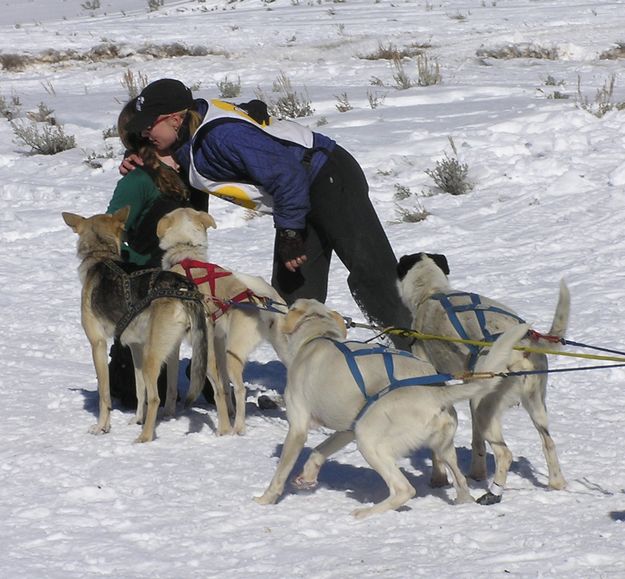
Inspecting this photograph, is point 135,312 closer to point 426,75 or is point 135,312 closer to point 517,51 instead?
point 426,75

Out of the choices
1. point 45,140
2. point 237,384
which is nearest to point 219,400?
point 237,384

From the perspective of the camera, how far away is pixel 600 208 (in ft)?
30.1

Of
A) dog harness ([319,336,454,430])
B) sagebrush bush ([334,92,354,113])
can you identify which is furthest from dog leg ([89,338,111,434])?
sagebrush bush ([334,92,354,113])

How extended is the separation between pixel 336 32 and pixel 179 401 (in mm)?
11728

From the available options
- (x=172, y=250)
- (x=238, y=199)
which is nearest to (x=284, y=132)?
(x=238, y=199)

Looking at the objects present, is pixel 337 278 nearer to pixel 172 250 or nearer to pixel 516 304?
pixel 516 304

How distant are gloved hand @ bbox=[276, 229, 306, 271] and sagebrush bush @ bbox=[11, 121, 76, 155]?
7.31m

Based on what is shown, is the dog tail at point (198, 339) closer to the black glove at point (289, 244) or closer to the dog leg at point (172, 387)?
the black glove at point (289, 244)

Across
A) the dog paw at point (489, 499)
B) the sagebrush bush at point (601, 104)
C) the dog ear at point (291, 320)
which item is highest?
the sagebrush bush at point (601, 104)

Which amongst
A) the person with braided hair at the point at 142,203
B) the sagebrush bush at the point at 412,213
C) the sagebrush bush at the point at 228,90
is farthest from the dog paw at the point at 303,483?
the sagebrush bush at the point at 228,90

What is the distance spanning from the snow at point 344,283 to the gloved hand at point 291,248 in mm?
984

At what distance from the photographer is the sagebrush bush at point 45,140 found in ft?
40.3

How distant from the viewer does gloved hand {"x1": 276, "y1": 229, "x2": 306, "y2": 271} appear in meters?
5.46

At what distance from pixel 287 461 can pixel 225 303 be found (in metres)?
1.31
